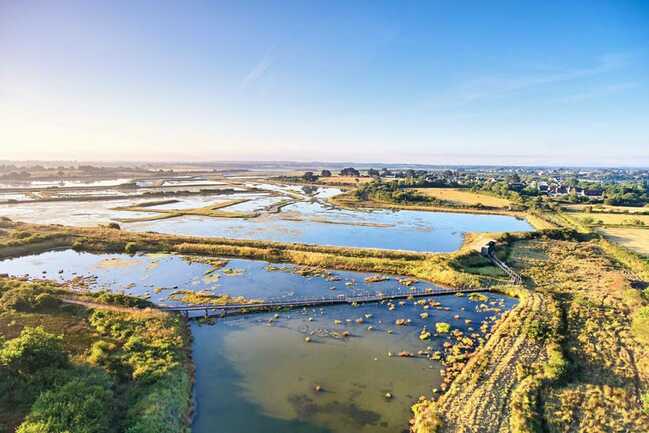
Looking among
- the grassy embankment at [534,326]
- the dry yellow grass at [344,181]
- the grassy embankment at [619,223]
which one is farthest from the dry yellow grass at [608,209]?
the dry yellow grass at [344,181]

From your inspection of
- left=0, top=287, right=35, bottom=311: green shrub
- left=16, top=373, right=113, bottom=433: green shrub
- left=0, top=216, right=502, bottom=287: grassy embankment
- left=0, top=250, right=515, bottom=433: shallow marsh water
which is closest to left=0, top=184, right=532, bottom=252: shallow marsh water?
left=0, top=216, right=502, bottom=287: grassy embankment

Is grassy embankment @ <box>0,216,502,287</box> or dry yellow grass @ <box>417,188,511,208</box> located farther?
dry yellow grass @ <box>417,188,511,208</box>

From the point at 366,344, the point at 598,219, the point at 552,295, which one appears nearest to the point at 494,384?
the point at 366,344

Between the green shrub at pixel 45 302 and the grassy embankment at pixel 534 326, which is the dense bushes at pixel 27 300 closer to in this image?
the green shrub at pixel 45 302

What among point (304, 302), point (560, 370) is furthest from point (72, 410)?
point (560, 370)

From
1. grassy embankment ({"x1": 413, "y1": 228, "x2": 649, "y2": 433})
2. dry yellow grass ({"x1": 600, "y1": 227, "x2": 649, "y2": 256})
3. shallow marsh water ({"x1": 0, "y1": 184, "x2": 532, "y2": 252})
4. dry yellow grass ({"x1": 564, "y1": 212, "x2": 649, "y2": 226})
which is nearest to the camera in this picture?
grassy embankment ({"x1": 413, "y1": 228, "x2": 649, "y2": 433})

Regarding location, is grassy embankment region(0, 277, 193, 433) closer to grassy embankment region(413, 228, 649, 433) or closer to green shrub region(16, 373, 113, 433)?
green shrub region(16, 373, 113, 433)
